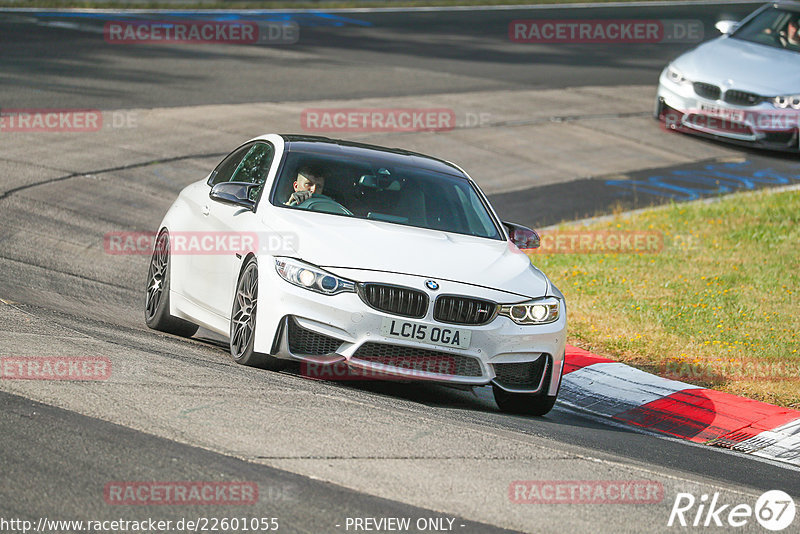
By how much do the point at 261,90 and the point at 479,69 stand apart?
568 cm

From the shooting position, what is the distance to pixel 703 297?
1185 centimetres

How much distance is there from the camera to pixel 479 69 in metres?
24.4

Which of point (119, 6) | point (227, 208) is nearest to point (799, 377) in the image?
point (227, 208)

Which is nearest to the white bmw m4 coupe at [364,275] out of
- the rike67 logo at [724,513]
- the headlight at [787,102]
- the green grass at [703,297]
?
the rike67 logo at [724,513]

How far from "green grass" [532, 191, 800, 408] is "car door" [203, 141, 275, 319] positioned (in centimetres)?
337

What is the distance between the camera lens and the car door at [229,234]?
8.15 meters

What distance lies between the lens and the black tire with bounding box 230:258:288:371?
761 centimetres

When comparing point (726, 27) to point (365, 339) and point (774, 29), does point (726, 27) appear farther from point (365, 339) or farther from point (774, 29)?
point (365, 339)

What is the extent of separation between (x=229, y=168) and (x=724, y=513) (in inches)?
201

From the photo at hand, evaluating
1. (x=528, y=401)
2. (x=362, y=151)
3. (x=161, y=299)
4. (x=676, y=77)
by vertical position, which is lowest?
(x=676, y=77)

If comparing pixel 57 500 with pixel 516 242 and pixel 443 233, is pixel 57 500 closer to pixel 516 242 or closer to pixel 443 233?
pixel 443 233

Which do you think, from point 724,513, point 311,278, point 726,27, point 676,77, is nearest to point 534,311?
point 311,278

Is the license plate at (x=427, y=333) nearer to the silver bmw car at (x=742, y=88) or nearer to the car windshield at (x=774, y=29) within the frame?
the silver bmw car at (x=742, y=88)

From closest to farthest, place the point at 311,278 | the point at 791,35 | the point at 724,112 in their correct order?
the point at 311,278
the point at 724,112
the point at 791,35
